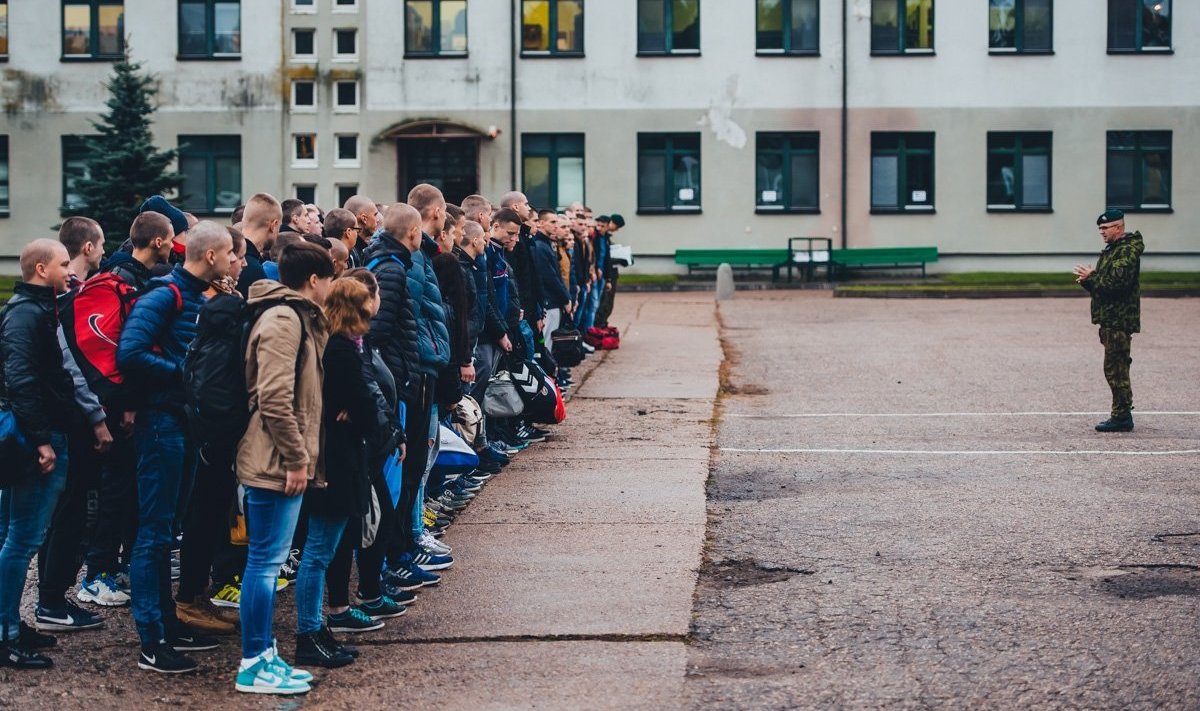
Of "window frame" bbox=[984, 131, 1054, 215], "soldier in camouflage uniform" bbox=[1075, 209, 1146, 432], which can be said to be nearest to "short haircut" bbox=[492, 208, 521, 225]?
"soldier in camouflage uniform" bbox=[1075, 209, 1146, 432]

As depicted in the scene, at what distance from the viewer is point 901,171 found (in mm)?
40250

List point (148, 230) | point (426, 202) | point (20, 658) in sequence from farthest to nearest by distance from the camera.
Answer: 1. point (426, 202)
2. point (148, 230)
3. point (20, 658)

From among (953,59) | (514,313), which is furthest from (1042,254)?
(514,313)

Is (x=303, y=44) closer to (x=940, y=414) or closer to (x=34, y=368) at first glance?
(x=940, y=414)

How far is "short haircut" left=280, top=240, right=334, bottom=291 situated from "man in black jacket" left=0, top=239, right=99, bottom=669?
1.26 m

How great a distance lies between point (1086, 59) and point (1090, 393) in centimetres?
2569

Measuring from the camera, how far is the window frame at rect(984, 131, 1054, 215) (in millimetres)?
40250

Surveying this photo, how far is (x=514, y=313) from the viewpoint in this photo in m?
12.5

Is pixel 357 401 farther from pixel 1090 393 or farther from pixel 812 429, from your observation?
pixel 1090 393

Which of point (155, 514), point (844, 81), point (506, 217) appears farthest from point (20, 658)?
point (844, 81)

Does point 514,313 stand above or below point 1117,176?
below

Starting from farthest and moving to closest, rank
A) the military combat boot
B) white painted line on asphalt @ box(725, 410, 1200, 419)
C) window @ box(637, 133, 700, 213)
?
window @ box(637, 133, 700, 213) < white painted line on asphalt @ box(725, 410, 1200, 419) < the military combat boot

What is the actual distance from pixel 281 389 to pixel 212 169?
118ft

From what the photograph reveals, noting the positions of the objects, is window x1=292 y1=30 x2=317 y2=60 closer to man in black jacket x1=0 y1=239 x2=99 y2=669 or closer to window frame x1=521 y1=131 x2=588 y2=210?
window frame x1=521 y1=131 x2=588 y2=210
